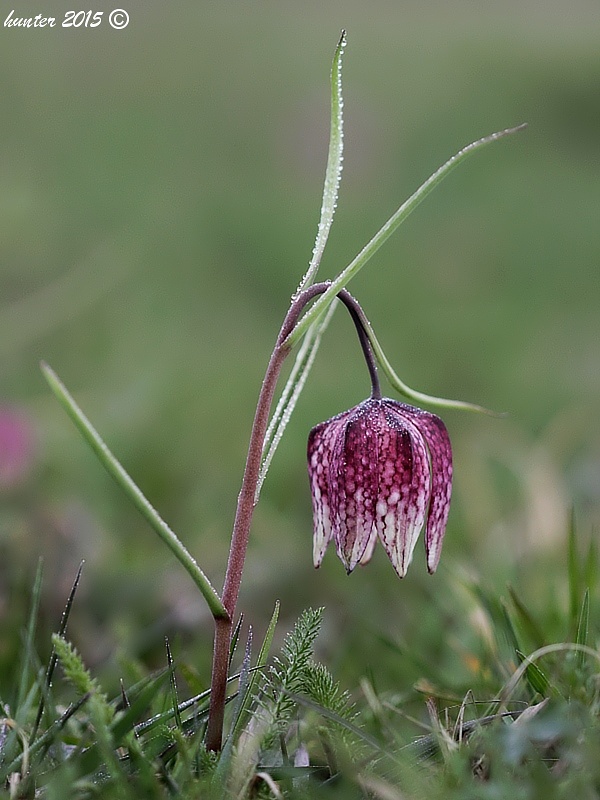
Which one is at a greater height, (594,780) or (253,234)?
(253,234)

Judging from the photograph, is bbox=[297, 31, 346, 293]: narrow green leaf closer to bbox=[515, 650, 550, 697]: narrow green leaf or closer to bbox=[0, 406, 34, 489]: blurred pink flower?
bbox=[515, 650, 550, 697]: narrow green leaf

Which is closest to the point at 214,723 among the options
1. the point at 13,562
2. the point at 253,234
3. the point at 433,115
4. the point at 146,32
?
the point at 13,562

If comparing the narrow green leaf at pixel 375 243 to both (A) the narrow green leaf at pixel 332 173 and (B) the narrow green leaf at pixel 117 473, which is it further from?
(B) the narrow green leaf at pixel 117 473

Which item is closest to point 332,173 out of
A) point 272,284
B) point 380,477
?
point 380,477

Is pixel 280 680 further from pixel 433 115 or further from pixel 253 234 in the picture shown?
pixel 433 115

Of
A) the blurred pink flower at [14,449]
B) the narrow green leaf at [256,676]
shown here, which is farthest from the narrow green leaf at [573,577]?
the blurred pink flower at [14,449]

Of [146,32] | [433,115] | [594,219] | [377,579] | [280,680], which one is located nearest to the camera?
[280,680]

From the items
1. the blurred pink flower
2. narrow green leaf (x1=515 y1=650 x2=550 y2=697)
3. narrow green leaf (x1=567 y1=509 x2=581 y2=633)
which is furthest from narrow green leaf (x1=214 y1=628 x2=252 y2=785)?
the blurred pink flower
